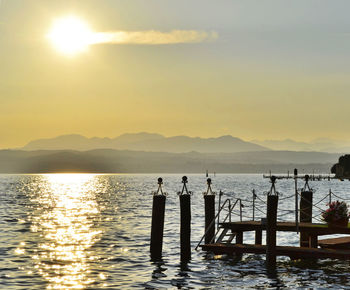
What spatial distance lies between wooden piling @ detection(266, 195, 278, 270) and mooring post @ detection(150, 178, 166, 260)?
530cm

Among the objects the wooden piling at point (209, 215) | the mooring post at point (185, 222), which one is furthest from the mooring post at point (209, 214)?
the mooring post at point (185, 222)

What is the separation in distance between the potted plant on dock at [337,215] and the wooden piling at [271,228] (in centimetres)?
319

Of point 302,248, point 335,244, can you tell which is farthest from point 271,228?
point 335,244

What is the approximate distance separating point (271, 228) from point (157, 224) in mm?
5856

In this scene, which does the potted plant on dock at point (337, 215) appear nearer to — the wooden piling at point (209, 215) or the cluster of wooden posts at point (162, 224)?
Answer: the cluster of wooden posts at point (162, 224)

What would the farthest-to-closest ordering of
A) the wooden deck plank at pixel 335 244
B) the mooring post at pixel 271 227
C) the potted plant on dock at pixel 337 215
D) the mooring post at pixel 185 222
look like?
the mooring post at pixel 185 222
the potted plant on dock at pixel 337 215
the wooden deck plank at pixel 335 244
the mooring post at pixel 271 227

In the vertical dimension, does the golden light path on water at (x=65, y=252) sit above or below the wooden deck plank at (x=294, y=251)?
below

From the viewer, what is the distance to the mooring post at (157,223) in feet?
97.2

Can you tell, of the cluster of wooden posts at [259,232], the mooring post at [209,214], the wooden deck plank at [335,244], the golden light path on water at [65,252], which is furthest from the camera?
the mooring post at [209,214]

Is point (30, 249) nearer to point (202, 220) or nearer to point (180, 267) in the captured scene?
point (180, 267)

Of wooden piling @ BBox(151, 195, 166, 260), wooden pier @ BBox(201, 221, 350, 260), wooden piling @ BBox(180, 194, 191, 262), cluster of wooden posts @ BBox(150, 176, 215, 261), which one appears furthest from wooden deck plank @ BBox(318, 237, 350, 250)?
wooden piling @ BBox(151, 195, 166, 260)

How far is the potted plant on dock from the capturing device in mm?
28391

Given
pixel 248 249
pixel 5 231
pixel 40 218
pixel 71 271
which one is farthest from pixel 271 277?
pixel 40 218

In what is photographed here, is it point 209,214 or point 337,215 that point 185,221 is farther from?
point 337,215
